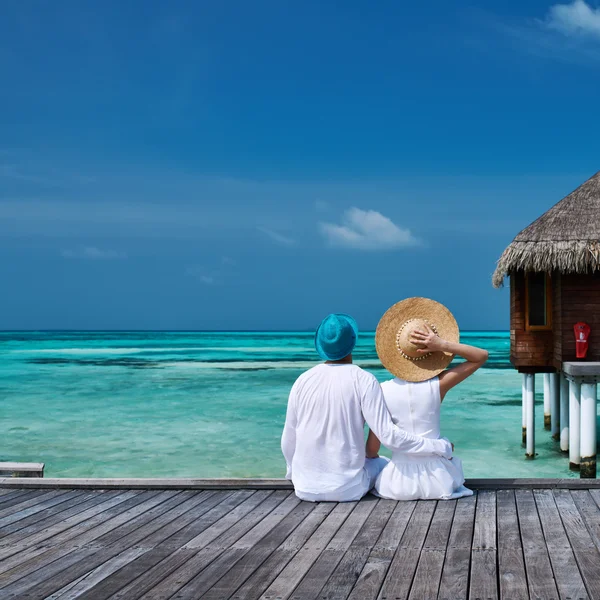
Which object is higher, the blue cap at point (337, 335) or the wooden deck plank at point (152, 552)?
the blue cap at point (337, 335)

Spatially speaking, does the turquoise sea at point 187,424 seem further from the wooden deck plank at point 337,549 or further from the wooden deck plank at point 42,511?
the wooden deck plank at point 337,549

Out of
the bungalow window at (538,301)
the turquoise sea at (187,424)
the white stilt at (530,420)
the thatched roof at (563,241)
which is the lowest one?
the turquoise sea at (187,424)

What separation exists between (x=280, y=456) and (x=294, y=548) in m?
9.21

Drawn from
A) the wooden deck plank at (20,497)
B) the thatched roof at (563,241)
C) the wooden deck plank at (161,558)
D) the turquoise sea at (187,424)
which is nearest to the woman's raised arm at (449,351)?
the wooden deck plank at (161,558)

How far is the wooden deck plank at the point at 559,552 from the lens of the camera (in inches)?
122

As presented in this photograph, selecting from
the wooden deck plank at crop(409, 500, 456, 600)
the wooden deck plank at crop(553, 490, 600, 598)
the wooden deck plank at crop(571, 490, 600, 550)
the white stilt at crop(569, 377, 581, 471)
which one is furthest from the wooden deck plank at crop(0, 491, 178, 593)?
the white stilt at crop(569, 377, 581, 471)

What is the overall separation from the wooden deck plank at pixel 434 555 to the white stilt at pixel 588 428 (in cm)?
561

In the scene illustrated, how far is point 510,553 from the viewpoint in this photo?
3.57 m

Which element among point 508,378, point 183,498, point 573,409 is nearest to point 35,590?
point 183,498

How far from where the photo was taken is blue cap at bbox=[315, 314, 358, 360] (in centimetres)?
443

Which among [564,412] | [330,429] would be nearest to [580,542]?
[330,429]

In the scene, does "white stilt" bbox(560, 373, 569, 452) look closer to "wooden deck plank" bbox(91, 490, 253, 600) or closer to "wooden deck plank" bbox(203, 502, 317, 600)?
"wooden deck plank" bbox(203, 502, 317, 600)

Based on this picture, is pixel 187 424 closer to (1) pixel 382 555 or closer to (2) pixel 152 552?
(2) pixel 152 552

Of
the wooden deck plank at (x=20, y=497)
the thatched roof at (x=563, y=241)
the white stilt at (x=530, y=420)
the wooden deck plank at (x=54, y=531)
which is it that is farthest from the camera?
the white stilt at (x=530, y=420)
